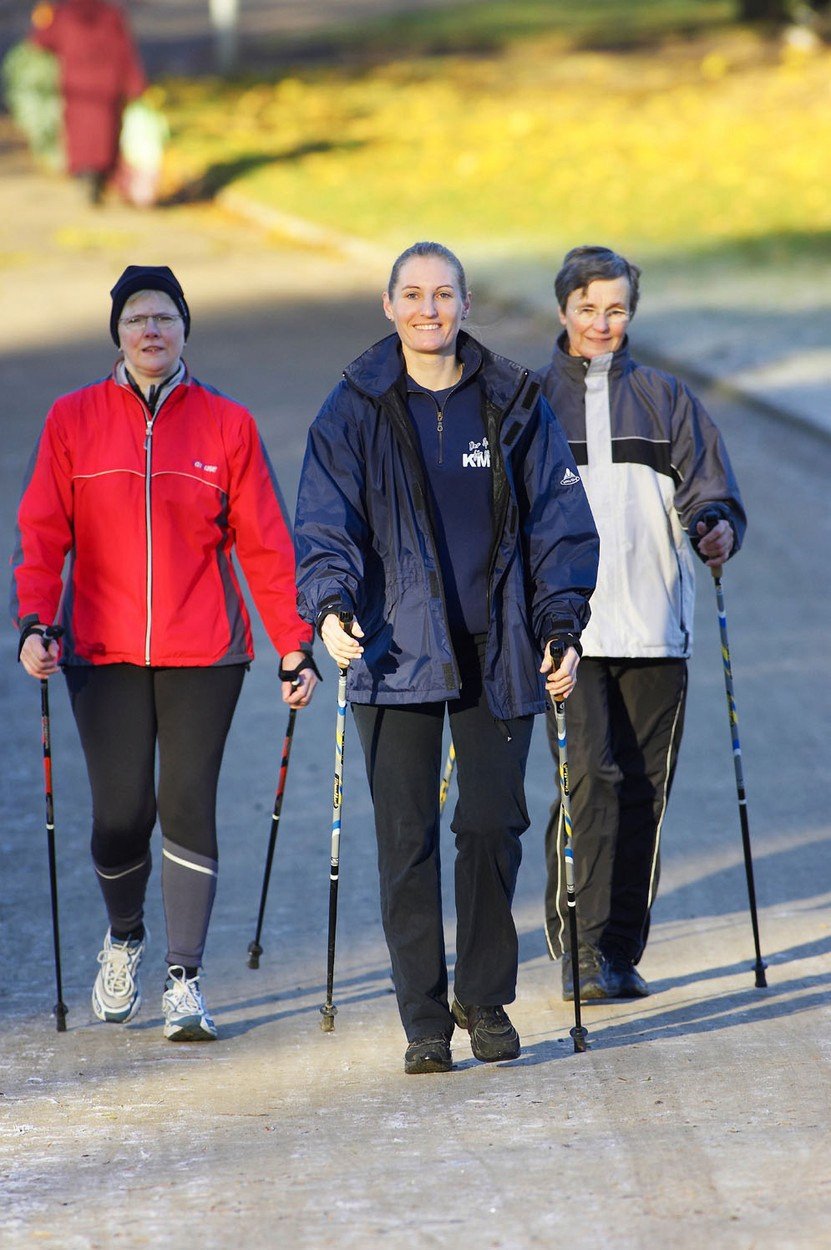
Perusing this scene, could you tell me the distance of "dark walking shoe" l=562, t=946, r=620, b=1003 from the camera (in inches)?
253

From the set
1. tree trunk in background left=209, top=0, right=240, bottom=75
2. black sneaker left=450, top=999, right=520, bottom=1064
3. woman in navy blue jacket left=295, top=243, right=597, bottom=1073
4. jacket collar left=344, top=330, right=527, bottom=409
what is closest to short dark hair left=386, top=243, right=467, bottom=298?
woman in navy blue jacket left=295, top=243, right=597, bottom=1073

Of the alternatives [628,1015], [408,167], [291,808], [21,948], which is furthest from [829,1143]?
[408,167]

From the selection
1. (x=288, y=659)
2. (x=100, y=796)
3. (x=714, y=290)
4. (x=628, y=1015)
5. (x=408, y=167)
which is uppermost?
(x=408, y=167)

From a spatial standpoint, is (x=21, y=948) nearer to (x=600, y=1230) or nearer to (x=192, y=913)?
(x=192, y=913)

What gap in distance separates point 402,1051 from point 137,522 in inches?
66.9

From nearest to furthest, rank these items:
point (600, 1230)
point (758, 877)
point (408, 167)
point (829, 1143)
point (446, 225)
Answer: point (600, 1230) < point (829, 1143) < point (758, 877) < point (446, 225) < point (408, 167)

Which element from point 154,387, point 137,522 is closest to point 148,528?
point 137,522

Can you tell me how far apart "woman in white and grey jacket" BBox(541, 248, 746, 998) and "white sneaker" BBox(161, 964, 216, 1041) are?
3.61 feet

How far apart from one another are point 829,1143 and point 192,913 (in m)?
2.16

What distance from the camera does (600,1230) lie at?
452 centimetres

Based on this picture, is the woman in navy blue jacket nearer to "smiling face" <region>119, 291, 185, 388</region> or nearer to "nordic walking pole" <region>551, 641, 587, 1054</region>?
"nordic walking pole" <region>551, 641, 587, 1054</region>

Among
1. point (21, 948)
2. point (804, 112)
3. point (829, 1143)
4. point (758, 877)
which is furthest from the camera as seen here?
point (804, 112)

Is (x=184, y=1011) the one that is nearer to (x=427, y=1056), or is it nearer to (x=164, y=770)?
(x=164, y=770)

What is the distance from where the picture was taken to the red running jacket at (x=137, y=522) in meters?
6.21
